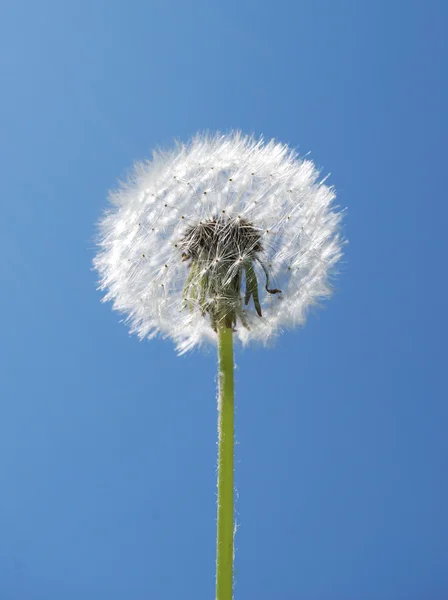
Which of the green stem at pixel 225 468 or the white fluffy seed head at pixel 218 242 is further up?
the white fluffy seed head at pixel 218 242

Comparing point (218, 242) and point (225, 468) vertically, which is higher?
point (218, 242)

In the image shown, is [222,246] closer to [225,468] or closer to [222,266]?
[222,266]

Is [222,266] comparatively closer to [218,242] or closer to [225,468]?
[218,242]

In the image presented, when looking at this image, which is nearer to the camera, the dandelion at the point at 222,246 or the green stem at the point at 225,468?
the green stem at the point at 225,468

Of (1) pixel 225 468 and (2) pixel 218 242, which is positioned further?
(2) pixel 218 242

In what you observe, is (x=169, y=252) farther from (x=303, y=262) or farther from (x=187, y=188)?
(x=303, y=262)

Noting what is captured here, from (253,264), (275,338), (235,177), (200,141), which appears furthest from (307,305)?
(200,141)

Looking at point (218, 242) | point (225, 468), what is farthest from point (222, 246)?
point (225, 468)
